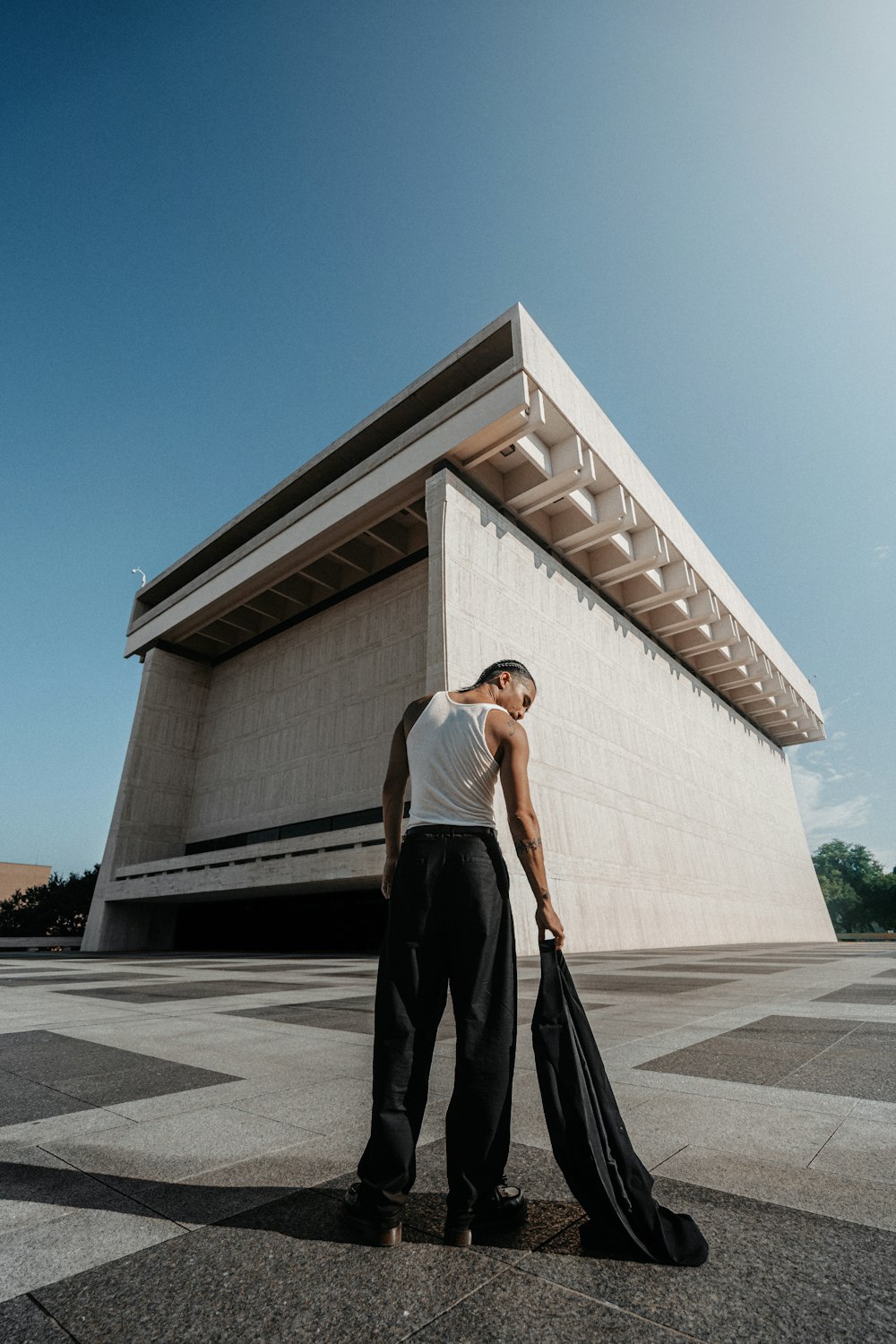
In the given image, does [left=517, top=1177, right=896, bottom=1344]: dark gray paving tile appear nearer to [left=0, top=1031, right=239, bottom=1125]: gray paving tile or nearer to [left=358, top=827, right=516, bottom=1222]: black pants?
[left=358, top=827, right=516, bottom=1222]: black pants

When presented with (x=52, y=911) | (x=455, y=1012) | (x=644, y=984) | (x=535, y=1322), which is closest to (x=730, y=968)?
(x=644, y=984)

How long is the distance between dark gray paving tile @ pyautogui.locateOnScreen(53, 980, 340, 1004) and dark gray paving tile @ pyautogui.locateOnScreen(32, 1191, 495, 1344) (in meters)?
5.88

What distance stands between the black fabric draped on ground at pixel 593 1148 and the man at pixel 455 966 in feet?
0.46

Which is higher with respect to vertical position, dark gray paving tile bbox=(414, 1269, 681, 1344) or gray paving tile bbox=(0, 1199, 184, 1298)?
gray paving tile bbox=(0, 1199, 184, 1298)

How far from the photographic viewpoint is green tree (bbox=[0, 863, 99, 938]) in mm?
45250

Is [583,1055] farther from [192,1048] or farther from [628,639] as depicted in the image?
[628,639]

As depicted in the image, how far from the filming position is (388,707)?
25.2 m

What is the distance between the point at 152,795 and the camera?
30.6 m

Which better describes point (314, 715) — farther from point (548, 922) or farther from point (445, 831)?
point (548, 922)

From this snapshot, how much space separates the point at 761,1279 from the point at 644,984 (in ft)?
24.5

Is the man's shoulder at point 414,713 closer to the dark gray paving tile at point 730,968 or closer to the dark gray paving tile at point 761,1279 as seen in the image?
the dark gray paving tile at point 761,1279

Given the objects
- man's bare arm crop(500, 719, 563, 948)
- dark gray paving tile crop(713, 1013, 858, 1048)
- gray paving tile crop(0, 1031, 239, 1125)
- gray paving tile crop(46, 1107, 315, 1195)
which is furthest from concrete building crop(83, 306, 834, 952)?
man's bare arm crop(500, 719, 563, 948)

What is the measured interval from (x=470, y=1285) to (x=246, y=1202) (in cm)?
78

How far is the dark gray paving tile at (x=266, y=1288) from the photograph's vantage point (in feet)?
4.57
